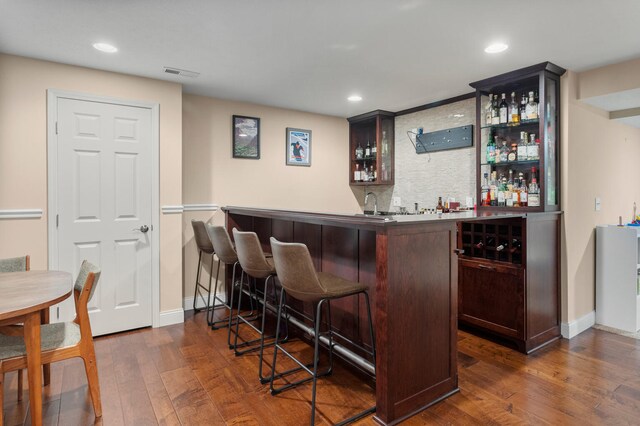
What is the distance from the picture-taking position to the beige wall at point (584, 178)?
3.13 m

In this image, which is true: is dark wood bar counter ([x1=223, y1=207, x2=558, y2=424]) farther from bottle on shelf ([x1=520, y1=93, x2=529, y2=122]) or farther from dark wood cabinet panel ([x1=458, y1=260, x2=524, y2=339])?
bottle on shelf ([x1=520, y1=93, x2=529, y2=122])

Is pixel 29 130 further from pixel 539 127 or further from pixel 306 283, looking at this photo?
pixel 539 127

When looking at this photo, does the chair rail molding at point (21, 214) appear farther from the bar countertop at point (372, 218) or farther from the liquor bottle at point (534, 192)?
the liquor bottle at point (534, 192)

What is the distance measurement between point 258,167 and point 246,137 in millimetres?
385

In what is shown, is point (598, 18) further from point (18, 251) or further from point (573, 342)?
point (18, 251)

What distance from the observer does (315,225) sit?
9.64 feet

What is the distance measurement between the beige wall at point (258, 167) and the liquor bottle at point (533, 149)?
2361 millimetres

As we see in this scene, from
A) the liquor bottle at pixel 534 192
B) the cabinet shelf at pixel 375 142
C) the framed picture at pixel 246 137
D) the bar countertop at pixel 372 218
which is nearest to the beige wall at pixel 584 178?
the liquor bottle at pixel 534 192

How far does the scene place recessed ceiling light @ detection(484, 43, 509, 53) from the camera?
2641mm

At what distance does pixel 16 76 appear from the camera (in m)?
2.86

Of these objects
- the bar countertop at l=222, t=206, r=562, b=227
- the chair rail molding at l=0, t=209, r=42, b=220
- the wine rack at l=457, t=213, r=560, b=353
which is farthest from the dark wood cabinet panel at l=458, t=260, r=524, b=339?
the chair rail molding at l=0, t=209, r=42, b=220

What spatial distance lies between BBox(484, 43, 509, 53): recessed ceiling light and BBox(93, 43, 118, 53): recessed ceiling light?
2.78 m

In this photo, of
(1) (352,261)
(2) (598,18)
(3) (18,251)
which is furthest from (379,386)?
(3) (18,251)

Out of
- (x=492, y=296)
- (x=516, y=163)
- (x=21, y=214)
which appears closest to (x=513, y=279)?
(x=492, y=296)
